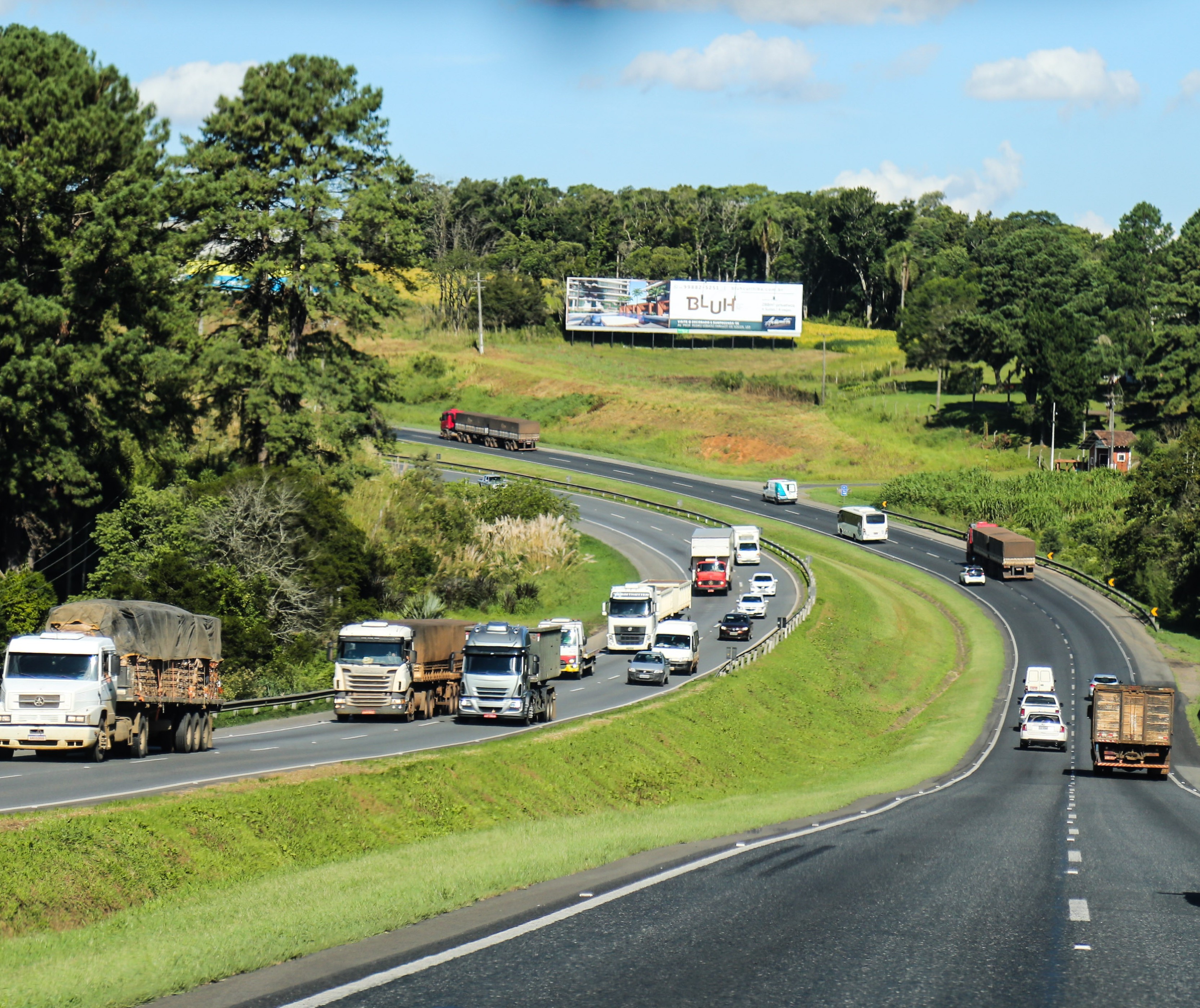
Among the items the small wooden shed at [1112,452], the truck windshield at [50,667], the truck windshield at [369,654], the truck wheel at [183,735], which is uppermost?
the small wooden shed at [1112,452]

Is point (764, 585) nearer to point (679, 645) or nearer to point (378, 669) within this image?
point (679, 645)

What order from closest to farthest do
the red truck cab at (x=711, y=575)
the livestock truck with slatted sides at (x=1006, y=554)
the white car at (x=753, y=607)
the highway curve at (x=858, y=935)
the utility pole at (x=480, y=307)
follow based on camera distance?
the highway curve at (x=858, y=935) < the white car at (x=753, y=607) < the red truck cab at (x=711, y=575) < the livestock truck with slatted sides at (x=1006, y=554) < the utility pole at (x=480, y=307)

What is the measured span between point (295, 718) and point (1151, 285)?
13452 centimetres

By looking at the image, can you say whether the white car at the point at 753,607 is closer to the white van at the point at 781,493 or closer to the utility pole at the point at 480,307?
the white van at the point at 781,493

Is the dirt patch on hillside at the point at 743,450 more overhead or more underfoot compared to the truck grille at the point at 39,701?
more overhead

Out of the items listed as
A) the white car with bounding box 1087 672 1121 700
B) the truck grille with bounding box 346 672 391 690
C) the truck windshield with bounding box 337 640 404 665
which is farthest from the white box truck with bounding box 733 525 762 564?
the truck grille with bounding box 346 672 391 690

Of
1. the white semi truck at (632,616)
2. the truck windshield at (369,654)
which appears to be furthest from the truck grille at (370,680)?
the white semi truck at (632,616)

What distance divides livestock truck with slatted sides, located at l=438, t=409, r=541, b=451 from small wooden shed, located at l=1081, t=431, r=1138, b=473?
54.7m

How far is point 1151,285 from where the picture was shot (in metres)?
154

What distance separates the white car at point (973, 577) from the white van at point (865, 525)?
1043 centimetres

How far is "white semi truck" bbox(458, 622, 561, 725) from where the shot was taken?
4375 centimetres

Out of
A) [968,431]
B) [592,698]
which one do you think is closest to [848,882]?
[592,698]

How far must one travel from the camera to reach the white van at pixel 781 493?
382 feet

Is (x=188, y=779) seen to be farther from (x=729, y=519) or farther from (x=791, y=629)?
(x=729, y=519)
